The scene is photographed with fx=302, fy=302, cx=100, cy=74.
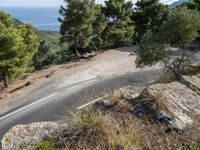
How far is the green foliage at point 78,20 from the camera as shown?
28.4 metres

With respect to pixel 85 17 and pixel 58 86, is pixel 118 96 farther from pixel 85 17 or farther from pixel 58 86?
pixel 85 17

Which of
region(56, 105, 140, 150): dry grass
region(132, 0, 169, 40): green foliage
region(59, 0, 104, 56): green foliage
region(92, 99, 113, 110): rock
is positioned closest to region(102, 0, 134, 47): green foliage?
region(132, 0, 169, 40): green foliage

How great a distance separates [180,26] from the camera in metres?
14.2

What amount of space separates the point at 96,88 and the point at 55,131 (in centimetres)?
1319

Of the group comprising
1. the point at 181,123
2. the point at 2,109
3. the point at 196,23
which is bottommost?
the point at 2,109

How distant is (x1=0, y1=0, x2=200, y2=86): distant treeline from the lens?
1437 centimetres

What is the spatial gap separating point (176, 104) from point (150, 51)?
7.38 meters

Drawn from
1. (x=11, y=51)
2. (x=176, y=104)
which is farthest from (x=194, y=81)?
(x=11, y=51)

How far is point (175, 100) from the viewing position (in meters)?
6.94

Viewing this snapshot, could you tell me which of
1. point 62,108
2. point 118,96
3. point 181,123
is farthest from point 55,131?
point 62,108

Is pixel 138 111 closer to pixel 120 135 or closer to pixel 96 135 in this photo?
pixel 120 135

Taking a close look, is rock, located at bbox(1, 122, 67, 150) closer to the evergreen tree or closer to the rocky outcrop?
the rocky outcrop

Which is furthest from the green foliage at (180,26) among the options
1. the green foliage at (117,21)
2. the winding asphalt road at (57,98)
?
the green foliage at (117,21)

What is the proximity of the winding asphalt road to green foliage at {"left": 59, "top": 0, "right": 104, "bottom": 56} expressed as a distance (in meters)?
8.94
